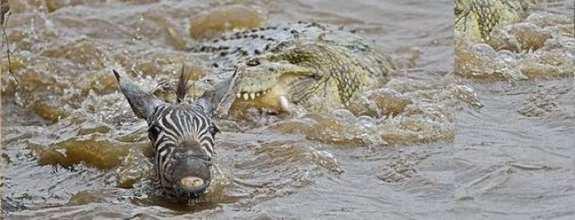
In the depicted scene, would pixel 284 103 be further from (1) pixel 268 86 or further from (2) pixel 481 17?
(2) pixel 481 17

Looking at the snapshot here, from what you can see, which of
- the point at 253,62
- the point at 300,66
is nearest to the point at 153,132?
the point at 253,62

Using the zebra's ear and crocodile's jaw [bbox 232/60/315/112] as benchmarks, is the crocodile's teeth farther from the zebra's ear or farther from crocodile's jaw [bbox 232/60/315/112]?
the zebra's ear

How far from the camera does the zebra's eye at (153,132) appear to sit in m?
6.31

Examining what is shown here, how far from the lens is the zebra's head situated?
5902 mm

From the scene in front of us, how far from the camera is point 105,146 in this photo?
734 centimetres

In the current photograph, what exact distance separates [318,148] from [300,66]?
53.5 inches

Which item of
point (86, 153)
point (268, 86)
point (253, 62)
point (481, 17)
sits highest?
point (481, 17)

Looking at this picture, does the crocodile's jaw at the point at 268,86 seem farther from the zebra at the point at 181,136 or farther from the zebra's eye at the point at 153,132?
the zebra's eye at the point at 153,132

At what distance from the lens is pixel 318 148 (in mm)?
7285

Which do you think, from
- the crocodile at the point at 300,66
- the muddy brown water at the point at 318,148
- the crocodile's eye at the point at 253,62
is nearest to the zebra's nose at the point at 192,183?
the muddy brown water at the point at 318,148

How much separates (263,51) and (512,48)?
2409 millimetres

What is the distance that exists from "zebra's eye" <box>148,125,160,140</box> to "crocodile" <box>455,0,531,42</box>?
5.97ft

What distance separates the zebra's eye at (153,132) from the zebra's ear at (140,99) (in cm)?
18

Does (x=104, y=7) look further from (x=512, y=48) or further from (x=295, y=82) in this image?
(x=512, y=48)
